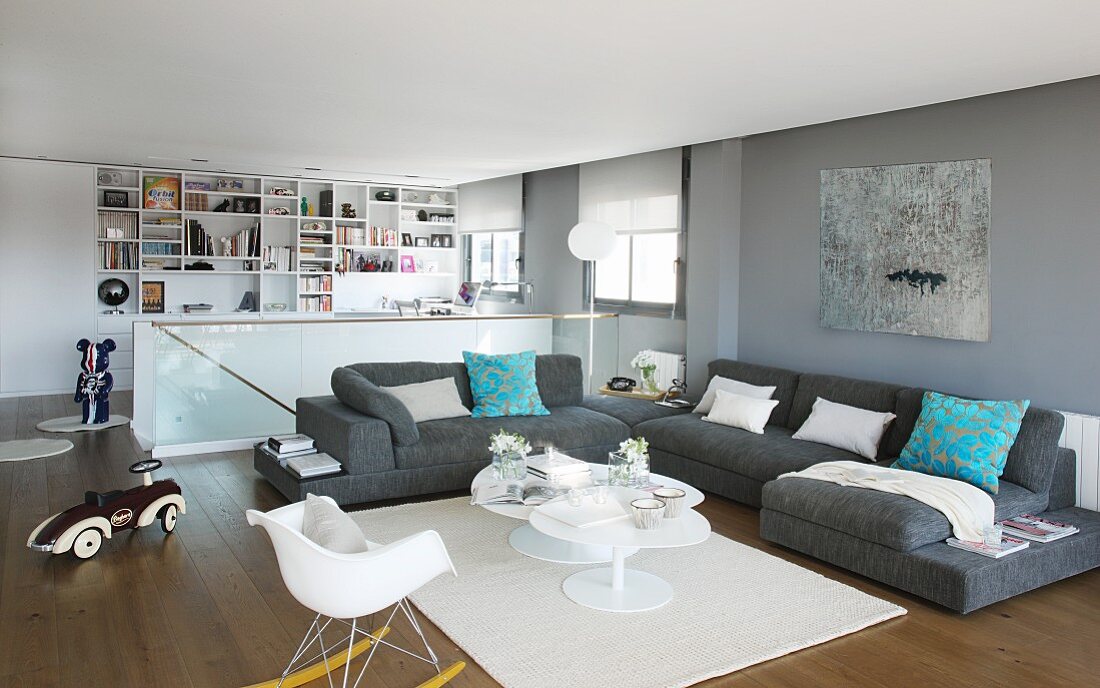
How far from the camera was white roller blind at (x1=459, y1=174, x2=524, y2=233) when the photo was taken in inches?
374

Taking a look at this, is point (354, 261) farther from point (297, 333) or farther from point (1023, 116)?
point (1023, 116)

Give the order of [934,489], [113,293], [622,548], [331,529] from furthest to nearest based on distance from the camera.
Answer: [113,293], [934,489], [622,548], [331,529]

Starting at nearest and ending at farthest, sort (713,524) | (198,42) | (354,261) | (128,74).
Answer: (198,42), (128,74), (713,524), (354,261)

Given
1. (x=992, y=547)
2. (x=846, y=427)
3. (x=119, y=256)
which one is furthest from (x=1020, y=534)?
(x=119, y=256)

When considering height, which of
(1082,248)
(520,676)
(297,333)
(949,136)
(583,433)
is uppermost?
(949,136)

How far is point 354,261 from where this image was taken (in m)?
10.4

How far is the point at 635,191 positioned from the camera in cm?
763

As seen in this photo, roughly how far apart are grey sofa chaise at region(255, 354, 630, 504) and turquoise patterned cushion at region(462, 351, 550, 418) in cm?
9

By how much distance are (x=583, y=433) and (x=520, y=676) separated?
112 inches

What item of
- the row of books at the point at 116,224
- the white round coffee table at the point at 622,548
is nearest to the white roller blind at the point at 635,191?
the white round coffee table at the point at 622,548

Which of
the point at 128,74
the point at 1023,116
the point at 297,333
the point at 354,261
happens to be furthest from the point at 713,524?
the point at 354,261

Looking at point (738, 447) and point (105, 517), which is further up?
point (738, 447)

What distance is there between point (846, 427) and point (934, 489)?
1.07m

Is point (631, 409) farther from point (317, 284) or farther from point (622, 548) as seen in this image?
point (317, 284)
